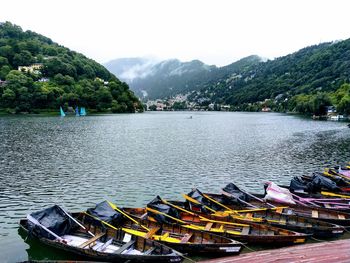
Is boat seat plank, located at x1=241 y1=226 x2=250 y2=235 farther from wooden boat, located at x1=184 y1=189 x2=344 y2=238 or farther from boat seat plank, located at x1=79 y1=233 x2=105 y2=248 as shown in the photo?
boat seat plank, located at x1=79 y1=233 x2=105 y2=248

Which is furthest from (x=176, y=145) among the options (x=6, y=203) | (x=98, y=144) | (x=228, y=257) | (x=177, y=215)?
(x=228, y=257)

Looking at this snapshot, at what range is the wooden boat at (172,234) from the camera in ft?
67.3

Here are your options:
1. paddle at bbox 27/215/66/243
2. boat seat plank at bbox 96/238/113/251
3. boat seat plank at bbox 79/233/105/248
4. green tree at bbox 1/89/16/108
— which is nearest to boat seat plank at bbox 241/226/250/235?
boat seat plank at bbox 96/238/113/251

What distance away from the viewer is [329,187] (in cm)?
3209

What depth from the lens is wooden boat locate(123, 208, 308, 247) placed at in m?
21.6

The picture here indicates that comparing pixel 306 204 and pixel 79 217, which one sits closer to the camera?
pixel 79 217

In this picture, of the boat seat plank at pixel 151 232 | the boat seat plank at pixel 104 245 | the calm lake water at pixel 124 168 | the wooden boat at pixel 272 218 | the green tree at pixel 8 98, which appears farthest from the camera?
the green tree at pixel 8 98

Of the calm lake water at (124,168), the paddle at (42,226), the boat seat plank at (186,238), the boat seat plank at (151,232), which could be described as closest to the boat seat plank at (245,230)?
the boat seat plank at (186,238)

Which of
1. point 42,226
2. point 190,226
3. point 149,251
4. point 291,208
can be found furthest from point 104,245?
point 291,208

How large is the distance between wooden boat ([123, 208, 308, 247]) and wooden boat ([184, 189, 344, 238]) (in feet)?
2.39

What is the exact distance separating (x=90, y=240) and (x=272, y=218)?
45.4 ft

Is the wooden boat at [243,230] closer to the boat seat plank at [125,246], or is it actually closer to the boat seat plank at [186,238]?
the boat seat plank at [186,238]

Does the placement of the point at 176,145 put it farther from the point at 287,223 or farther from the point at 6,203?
the point at 287,223

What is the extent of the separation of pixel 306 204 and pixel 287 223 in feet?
15.9
